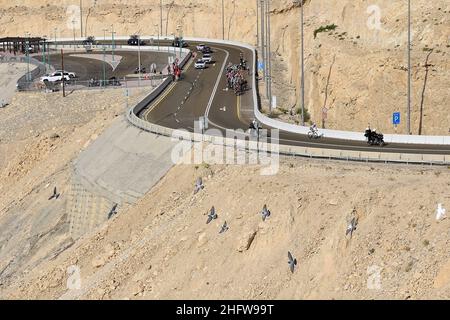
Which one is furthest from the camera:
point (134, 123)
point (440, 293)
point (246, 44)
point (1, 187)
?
point (246, 44)

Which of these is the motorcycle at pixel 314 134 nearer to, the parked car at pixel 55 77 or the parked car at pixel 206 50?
the parked car at pixel 55 77

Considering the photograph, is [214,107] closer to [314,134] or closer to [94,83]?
[314,134]

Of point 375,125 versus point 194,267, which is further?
point 375,125

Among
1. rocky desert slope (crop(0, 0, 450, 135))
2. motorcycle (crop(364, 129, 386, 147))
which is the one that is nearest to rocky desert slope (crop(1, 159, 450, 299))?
motorcycle (crop(364, 129, 386, 147))

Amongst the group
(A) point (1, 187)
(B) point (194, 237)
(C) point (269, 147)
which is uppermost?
(C) point (269, 147)

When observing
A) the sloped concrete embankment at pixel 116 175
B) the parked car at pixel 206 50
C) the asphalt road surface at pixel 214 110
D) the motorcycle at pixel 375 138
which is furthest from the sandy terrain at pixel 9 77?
the motorcycle at pixel 375 138

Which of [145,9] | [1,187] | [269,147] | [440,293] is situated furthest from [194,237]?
[145,9]

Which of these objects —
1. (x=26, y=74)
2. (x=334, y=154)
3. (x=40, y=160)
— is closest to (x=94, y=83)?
(x=26, y=74)

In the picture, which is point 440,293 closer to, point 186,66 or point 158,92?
point 158,92

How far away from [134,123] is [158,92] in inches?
589

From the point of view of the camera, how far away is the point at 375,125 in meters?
57.5

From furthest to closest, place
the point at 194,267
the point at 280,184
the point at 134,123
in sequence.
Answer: the point at 134,123, the point at 280,184, the point at 194,267

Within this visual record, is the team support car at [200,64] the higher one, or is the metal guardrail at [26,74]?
the team support car at [200,64]

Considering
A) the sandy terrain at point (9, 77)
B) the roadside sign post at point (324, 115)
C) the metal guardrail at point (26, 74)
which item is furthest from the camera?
the metal guardrail at point (26, 74)
